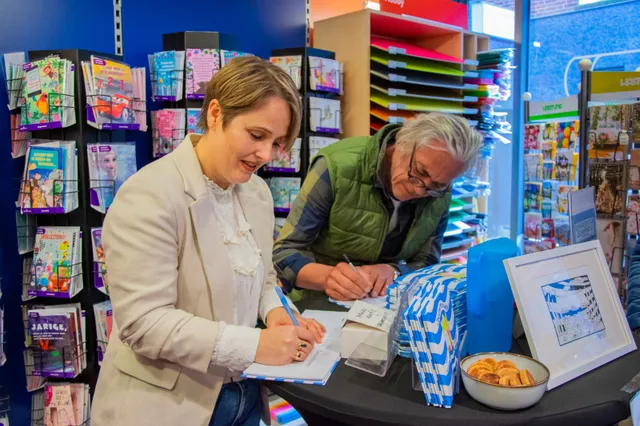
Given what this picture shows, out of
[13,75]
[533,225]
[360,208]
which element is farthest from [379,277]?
[533,225]

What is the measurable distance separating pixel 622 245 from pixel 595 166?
0.45m

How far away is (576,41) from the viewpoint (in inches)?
222

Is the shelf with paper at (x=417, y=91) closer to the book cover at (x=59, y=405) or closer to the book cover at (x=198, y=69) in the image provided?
the book cover at (x=198, y=69)

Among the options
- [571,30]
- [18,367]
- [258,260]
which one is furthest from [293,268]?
[571,30]

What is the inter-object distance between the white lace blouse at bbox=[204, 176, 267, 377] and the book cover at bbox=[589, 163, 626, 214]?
2.23 meters

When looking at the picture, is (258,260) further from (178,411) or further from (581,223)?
(581,223)

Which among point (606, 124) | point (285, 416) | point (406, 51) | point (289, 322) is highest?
point (406, 51)

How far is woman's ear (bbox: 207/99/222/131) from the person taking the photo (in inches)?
53.6

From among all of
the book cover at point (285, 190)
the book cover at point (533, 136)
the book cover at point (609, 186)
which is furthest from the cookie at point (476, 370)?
the book cover at point (533, 136)

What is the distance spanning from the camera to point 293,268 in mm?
2064

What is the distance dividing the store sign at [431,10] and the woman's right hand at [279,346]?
3.65 m

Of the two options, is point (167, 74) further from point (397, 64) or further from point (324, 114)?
point (397, 64)

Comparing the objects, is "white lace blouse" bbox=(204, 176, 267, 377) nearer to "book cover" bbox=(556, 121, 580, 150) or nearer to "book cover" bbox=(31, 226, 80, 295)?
"book cover" bbox=(31, 226, 80, 295)

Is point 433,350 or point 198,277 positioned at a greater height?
point 198,277
